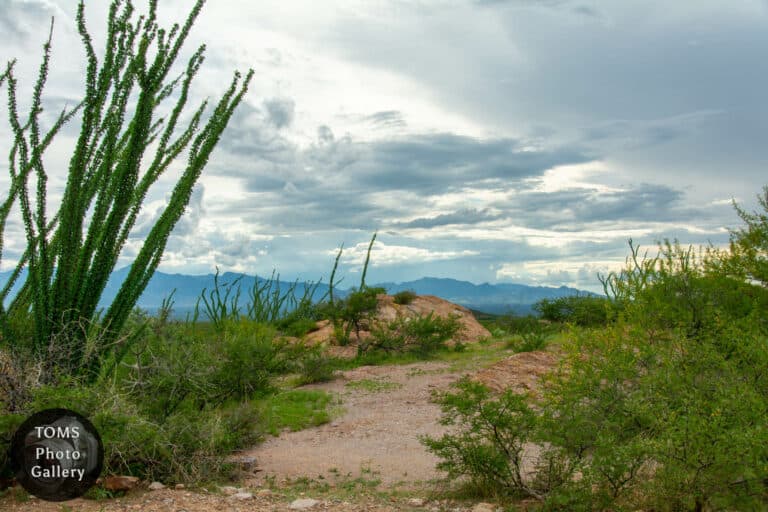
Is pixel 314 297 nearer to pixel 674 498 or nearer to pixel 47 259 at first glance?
pixel 47 259

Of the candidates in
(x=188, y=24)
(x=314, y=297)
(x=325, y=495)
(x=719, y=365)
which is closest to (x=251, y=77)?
(x=188, y=24)

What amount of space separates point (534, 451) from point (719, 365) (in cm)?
231

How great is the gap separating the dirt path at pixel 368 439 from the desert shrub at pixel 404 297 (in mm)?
9228

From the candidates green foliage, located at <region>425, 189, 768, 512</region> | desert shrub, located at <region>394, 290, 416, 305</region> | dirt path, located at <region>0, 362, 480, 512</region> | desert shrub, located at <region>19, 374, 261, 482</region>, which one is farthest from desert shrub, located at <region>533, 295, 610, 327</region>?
desert shrub, located at <region>19, 374, 261, 482</region>

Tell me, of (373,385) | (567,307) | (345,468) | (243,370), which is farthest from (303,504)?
(567,307)

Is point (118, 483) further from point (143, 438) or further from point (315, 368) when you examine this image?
point (315, 368)

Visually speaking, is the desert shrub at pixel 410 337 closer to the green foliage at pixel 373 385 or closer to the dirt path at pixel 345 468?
the green foliage at pixel 373 385

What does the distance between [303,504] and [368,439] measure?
10.1 ft

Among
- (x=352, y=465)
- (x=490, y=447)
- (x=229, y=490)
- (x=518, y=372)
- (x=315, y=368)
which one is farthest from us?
(x=315, y=368)

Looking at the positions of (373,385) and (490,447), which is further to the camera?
(373,385)

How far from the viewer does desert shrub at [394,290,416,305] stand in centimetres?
2247

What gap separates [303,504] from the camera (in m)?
5.62

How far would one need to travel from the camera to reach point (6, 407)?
6.23m

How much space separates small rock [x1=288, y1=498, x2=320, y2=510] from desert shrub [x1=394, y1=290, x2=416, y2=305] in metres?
16.6
